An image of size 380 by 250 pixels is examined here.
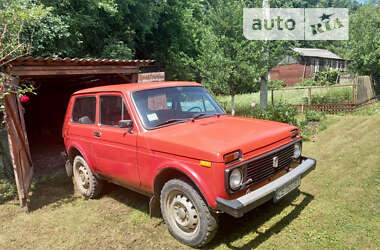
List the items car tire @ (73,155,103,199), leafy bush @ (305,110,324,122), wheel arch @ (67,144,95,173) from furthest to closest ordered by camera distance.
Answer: leafy bush @ (305,110,324,122)
car tire @ (73,155,103,199)
wheel arch @ (67,144,95,173)

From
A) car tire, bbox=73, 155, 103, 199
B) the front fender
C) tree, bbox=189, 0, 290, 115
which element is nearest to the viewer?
the front fender

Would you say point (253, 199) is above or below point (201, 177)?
below

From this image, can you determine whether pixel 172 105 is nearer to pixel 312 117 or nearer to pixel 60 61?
pixel 60 61

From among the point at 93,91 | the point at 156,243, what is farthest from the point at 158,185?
the point at 93,91

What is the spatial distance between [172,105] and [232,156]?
1.64 meters

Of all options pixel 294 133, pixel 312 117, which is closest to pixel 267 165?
pixel 294 133

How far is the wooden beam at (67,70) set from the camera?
6.27 meters

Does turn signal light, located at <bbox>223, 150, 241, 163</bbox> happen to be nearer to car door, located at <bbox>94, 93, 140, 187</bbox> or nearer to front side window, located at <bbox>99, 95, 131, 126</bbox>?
car door, located at <bbox>94, 93, 140, 187</bbox>

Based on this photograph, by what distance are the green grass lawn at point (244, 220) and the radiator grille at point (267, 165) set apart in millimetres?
877

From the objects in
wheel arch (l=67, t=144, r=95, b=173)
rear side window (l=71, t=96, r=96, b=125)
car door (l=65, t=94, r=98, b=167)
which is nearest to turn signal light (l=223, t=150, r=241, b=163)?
car door (l=65, t=94, r=98, b=167)

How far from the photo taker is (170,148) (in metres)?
3.51

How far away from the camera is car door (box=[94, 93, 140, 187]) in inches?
163

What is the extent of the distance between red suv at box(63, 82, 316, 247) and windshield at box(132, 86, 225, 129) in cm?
1

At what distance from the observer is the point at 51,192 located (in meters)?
6.19
